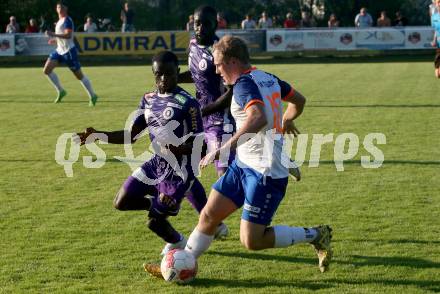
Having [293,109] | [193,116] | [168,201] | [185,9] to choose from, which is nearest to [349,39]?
[185,9]

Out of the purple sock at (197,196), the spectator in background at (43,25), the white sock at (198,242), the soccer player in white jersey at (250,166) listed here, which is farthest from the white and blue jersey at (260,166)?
the spectator in background at (43,25)

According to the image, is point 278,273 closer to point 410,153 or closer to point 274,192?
point 274,192

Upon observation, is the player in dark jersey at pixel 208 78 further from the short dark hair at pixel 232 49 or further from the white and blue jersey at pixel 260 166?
the short dark hair at pixel 232 49

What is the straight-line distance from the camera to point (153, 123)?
22.2 feet

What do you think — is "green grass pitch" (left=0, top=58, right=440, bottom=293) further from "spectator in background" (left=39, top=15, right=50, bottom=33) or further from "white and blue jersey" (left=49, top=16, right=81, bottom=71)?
"spectator in background" (left=39, top=15, right=50, bottom=33)

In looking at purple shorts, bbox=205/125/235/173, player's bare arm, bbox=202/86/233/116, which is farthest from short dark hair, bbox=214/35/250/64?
purple shorts, bbox=205/125/235/173

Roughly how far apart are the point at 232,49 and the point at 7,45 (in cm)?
3127

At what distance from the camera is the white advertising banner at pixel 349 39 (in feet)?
111

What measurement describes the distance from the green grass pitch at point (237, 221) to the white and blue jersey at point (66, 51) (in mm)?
2900

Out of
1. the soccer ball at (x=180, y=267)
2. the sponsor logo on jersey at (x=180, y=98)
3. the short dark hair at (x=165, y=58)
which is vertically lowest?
the soccer ball at (x=180, y=267)

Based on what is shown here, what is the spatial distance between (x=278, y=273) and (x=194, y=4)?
43.1 m

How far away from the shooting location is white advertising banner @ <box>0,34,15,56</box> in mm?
35219

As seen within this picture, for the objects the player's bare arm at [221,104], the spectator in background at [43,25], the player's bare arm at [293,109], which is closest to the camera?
the player's bare arm at [293,109]

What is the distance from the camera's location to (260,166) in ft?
19.5
